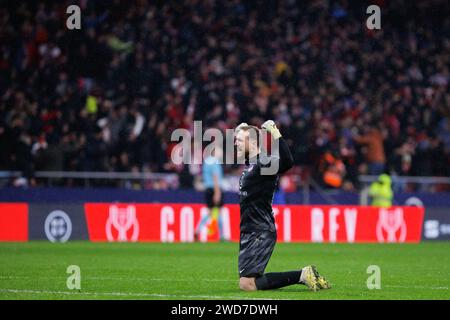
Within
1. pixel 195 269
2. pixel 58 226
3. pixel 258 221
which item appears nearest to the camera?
pixel 258 221

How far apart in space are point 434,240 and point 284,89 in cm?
757

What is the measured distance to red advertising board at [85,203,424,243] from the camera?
2703 cm

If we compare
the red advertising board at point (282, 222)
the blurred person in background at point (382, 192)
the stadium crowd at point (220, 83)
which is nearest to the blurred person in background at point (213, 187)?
the red advertising board at point (282, 222)

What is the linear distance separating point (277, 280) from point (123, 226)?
575 inches

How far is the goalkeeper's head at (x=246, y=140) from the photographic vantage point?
1284 centimetres

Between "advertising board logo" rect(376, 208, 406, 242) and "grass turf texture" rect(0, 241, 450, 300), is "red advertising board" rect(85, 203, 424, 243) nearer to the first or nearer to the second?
"advertising board logo" rect(376, 208, 406, 242)

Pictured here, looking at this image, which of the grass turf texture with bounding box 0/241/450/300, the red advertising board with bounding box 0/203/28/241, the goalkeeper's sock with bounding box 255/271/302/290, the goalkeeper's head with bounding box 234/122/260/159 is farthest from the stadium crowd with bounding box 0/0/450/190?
the goalkeeper's sock with bounding box 255/271/302/290

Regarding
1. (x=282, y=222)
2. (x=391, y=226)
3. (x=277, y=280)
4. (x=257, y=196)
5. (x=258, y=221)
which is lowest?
(x=277, y=280)

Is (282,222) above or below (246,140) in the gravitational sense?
below

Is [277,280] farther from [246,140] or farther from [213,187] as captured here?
[213,187]

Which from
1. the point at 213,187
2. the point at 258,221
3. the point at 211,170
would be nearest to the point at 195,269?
the point at 258,221

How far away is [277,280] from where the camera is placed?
12.9 m

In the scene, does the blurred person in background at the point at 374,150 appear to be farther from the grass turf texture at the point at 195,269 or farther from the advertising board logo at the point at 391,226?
the grass turf texture at the point at 195,269

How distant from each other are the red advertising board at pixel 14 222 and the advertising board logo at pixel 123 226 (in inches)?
86.2
